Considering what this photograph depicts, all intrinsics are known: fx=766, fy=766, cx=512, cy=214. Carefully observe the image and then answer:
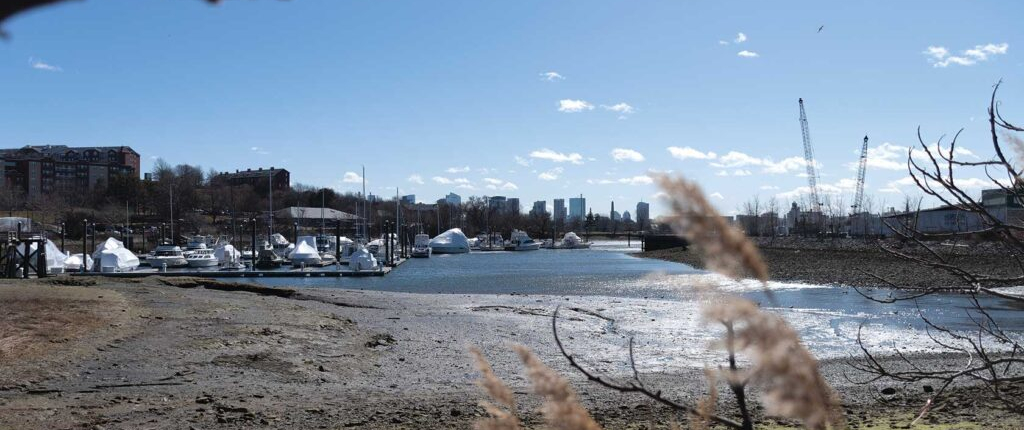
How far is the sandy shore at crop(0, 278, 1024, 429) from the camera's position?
10672 mm

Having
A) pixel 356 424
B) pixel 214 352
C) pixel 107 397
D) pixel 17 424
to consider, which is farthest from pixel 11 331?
pixel 356 424

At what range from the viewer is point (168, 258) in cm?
6328

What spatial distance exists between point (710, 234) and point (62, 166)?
175 m

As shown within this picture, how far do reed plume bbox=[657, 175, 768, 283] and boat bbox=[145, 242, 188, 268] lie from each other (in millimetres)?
63273

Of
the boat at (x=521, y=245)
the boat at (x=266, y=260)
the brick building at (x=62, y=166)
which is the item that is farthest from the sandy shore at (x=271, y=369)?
the brick building at (x=62, y=166)

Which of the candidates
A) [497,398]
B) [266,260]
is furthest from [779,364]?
[266,260]

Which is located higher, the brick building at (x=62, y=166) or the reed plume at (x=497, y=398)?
the brick building at (x=62, y=166)

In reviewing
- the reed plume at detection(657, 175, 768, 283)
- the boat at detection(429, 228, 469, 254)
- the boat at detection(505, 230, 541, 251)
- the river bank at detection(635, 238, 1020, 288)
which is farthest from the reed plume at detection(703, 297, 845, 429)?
the boat at detection(505, 230, 541, 251)

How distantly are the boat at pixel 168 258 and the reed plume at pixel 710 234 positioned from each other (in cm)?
6327

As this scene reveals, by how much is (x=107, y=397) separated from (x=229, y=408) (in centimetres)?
201

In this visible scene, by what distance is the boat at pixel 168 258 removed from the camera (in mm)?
61963

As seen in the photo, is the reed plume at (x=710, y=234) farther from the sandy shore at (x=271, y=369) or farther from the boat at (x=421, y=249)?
the boat at (x=421, y=249)

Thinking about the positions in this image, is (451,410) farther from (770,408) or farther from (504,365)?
(770,408)

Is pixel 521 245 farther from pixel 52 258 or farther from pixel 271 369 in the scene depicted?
pixel 271 369
